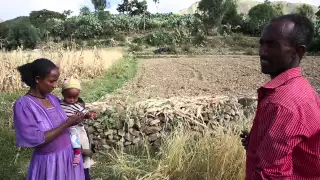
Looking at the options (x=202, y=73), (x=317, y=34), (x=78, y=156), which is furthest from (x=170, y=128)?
(x=317, y=34)

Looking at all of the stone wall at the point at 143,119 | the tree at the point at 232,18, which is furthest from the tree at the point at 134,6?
the stone wall at the point at 143,119

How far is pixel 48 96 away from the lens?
2.45 m

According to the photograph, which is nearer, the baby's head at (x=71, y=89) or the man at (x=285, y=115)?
the man at (x=285, y=115)

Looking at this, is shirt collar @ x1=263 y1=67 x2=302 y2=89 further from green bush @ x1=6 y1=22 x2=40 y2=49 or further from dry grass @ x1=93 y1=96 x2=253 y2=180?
green bush @ x1=6 y1=22 x2=40 y2=49

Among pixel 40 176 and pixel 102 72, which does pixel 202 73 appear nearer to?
pixel 102 72

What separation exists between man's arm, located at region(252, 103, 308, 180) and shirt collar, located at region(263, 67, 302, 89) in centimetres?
10

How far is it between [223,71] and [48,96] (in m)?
11.0

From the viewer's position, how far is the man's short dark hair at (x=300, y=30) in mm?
1338

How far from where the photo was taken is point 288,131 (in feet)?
3.93

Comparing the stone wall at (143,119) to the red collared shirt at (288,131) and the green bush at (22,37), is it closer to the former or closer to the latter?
the red collared shirt at (288,131)

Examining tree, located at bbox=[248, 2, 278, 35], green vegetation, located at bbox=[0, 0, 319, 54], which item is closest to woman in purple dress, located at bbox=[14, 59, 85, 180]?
green vegetation, located at bbox=[0, 0, 319, 54]

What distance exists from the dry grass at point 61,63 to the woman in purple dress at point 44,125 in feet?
21.1

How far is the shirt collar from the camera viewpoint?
1315mm

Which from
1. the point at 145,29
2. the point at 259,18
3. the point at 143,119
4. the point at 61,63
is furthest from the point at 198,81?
the point at 145,29
